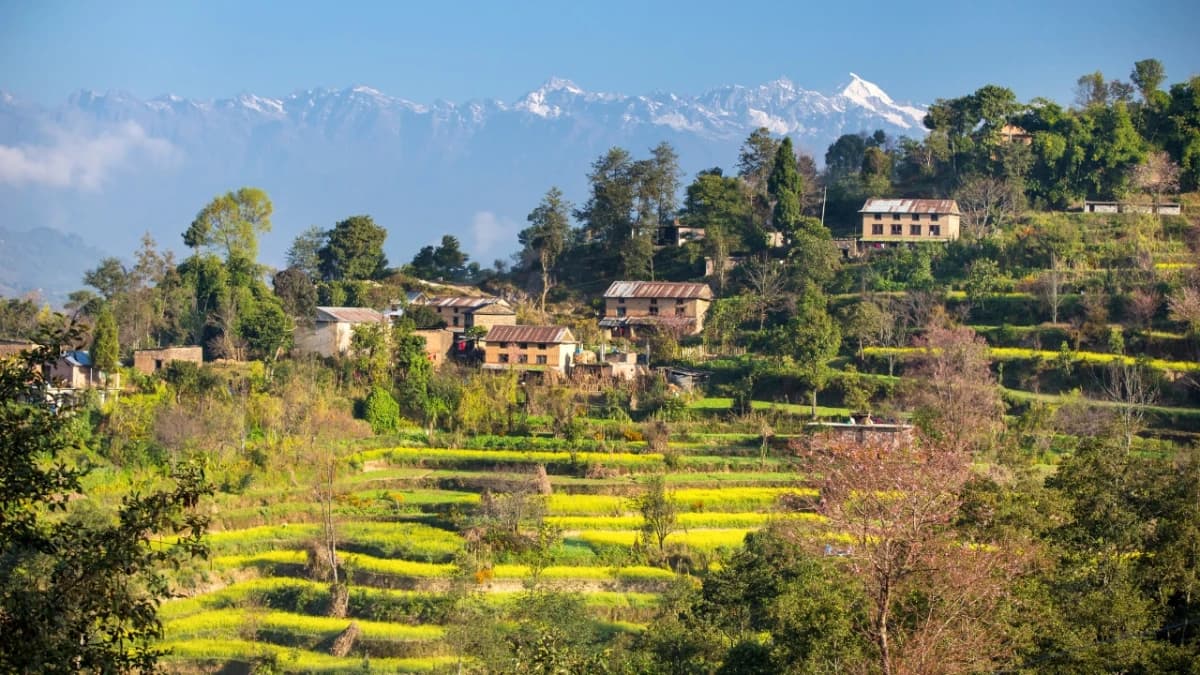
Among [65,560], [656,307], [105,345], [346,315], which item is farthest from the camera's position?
[656,307]

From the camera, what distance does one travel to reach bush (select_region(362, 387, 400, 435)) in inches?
1336

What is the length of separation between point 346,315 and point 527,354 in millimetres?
5815

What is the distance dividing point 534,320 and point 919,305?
1265 centimetres

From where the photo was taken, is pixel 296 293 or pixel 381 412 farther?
pixel 296 293

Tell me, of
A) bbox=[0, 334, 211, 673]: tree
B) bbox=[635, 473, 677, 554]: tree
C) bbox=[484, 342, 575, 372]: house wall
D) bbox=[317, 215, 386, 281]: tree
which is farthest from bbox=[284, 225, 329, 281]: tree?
bbox=[0, 334, 211, 673]: tree

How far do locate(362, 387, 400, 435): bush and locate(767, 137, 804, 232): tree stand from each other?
56.6 ft

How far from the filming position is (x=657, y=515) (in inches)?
1021

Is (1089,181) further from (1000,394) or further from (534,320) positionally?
(534,320)

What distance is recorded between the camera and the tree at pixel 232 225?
1841 inches

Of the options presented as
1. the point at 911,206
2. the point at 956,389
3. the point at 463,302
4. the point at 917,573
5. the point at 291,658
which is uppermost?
the point at 911,206

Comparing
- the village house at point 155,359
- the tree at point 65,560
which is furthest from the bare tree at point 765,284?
the tree at point 65,560

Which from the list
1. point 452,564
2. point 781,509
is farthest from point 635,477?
point 452,564

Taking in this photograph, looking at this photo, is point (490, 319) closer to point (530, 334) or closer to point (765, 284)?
point (530, 334)

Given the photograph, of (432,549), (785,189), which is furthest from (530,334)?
(432,549)
